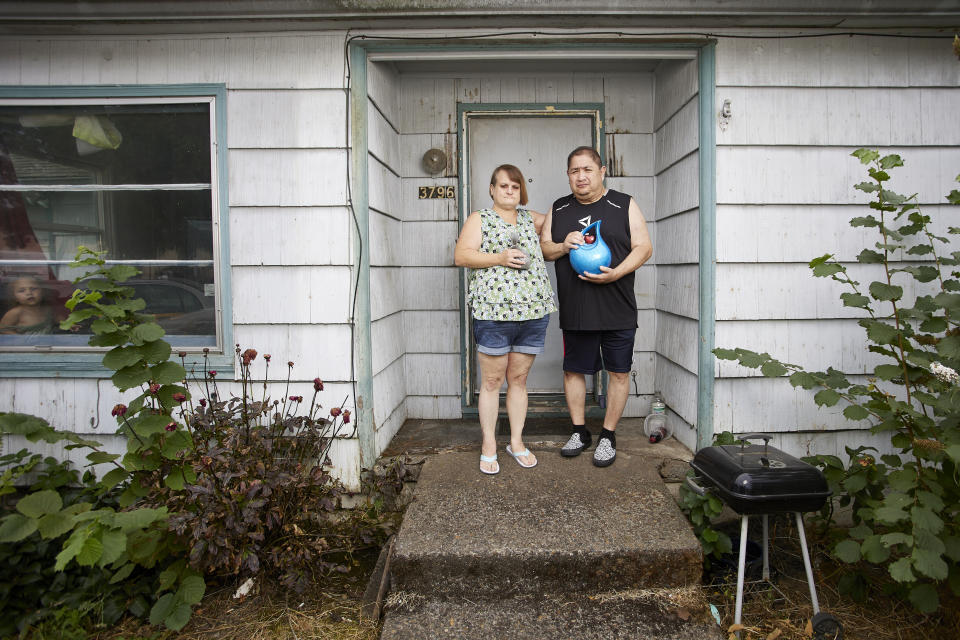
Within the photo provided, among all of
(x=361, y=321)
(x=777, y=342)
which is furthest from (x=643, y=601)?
(x=361, y=321)

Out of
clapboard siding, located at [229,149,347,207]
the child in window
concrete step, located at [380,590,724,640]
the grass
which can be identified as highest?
clapboard siding, located at [229,149,347,207]

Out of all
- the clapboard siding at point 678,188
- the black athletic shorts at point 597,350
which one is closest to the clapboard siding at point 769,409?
the black athletic shorts at point 597,350

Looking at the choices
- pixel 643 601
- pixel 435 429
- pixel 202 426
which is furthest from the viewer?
pixel 435 429

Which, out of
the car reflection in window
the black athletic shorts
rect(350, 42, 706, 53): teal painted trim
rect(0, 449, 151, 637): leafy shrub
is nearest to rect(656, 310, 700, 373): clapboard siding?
the black athletic shorts

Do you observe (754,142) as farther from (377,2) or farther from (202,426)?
(202,426)

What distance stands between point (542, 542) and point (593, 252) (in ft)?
4.30

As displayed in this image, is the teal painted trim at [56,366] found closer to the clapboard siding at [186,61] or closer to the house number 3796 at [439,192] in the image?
the clapboard siding at [186,61]

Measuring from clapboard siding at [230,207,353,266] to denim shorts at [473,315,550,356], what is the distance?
0.79 meters

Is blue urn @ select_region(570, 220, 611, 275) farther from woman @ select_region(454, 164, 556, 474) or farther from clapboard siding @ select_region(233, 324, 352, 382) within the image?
clapboard siding @ select_region(233, 324, 352, 382)

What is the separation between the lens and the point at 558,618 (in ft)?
7.25

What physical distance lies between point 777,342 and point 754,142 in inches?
40.4

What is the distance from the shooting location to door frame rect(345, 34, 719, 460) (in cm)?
300

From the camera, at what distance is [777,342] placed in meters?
3.09

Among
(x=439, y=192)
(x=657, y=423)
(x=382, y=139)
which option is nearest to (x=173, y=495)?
(x=382, y=139)
